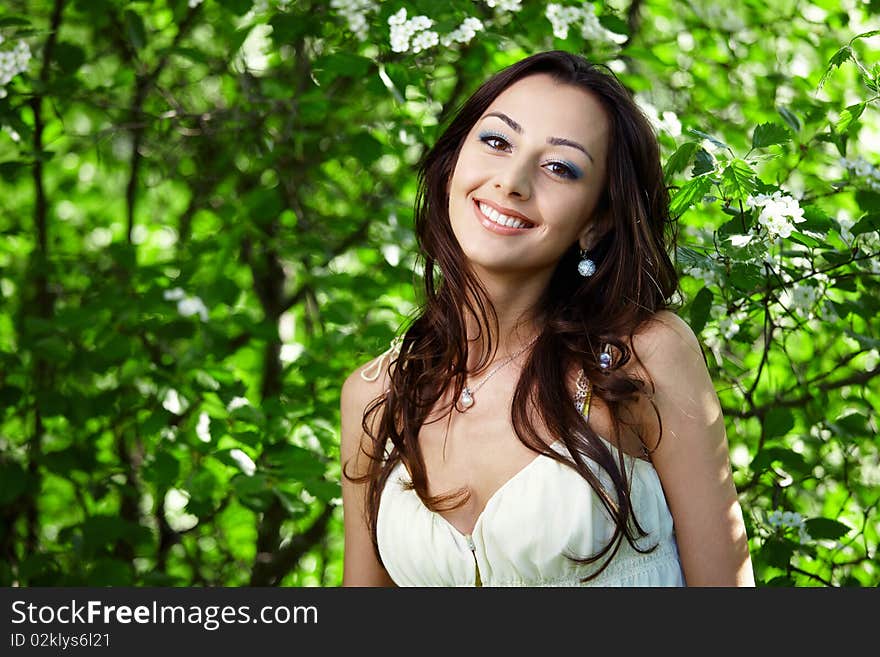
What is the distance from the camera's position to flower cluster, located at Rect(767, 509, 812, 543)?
7.09 ft

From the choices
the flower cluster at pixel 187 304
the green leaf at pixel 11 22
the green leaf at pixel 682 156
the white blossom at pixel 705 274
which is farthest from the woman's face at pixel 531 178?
the green leaf at pixel 11 22

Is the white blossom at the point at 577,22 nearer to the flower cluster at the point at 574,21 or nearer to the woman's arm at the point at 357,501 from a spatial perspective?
the flower cluster at the point at 574,21

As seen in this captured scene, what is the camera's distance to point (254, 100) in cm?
312

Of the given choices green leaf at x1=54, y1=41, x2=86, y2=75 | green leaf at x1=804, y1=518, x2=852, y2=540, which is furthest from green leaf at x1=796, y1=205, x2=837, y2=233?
green leaf at x1=54, y1=41, x2=86, y2=75

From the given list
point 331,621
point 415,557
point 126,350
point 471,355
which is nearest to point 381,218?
point 126,350

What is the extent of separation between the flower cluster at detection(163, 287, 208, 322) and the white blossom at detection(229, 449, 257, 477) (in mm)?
456

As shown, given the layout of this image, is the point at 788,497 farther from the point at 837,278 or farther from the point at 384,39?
the point at 384,39

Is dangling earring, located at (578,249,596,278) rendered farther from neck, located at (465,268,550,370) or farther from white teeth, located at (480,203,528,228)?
white teeth, located at (480,203,528,228)

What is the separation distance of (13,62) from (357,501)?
129 centimetres

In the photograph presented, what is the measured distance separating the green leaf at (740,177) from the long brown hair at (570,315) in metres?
0.18

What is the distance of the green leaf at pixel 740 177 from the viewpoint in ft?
5.81

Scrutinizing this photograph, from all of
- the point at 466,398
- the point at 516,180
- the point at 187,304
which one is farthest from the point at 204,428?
the point at 516,180

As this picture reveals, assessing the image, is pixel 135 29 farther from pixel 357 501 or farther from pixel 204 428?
pixel 357 501

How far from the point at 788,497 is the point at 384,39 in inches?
57.5
